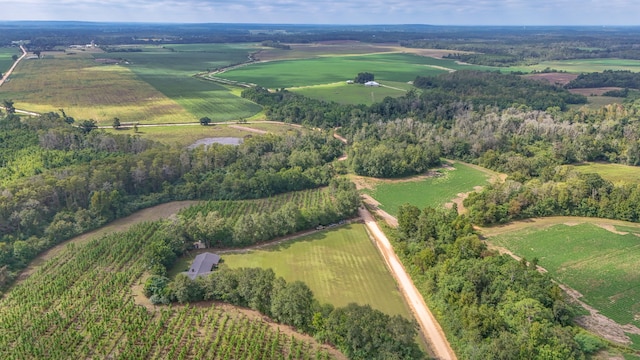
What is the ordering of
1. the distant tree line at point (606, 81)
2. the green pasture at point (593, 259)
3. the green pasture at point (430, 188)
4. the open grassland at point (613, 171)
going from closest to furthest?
1. the green pasture at point (593, 259)
2. the green pasture at point (430, 188)
3. the open grassland at point (613, 171)
4. the distant tree line at point (606, 81)

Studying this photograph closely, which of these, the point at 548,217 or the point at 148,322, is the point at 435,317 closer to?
the point at 148,322

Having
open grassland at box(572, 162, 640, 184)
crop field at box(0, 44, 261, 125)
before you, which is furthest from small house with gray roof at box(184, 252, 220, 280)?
crop field at box(0, 44, 261, 125)

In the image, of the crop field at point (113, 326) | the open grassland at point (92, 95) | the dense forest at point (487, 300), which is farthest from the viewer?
the open grassland at point (92, 95)

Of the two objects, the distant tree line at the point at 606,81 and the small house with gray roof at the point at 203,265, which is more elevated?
the distant tree line at the point at 606,81

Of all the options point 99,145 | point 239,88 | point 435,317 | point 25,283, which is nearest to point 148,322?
point 25,283

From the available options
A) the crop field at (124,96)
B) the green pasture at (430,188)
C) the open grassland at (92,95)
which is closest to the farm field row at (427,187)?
the green pasture at (430,188)

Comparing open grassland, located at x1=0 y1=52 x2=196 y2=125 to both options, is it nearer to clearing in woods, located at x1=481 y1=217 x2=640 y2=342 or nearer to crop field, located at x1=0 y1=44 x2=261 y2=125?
crop field, located at x1=0 y1=44 x2=261 y2=125

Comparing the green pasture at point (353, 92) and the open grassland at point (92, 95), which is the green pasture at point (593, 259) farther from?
the open grassland at point (92, 95)
